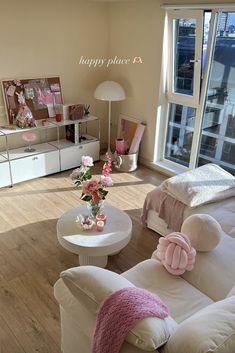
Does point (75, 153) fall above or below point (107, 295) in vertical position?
below

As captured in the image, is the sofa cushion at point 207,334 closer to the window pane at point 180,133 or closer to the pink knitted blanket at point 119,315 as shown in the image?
the pink knitted blanket at point 119,315

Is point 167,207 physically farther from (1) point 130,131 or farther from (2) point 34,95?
(2) point 34,95

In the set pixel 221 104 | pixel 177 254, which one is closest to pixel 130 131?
pixel 221 104

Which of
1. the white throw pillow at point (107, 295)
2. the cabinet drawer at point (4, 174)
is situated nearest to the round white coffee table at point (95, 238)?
the white throw pillow at point (107, 295)

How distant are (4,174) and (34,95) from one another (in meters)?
1.09

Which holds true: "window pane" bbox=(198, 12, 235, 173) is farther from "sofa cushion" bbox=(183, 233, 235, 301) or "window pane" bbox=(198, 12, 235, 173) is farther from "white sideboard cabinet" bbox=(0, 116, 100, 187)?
"sofa cushion" bbox=(183, 233, 235, 301)

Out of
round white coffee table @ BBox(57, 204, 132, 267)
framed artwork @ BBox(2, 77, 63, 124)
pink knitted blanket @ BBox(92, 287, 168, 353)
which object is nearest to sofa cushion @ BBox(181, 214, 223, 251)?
round white coffee table @ BBox(57, 204, 132, 267)

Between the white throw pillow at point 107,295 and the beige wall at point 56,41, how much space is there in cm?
298

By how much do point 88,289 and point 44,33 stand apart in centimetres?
347

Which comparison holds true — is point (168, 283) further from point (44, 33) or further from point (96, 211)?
point (44, 33)

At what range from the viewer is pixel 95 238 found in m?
2.41

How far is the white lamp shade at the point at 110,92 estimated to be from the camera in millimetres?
4184

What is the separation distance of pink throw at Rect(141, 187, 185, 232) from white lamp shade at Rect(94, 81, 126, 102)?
1.74 m

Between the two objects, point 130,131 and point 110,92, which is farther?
point 130,131
